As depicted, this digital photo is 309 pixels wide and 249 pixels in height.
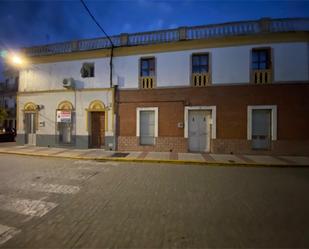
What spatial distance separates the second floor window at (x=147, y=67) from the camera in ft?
37.1

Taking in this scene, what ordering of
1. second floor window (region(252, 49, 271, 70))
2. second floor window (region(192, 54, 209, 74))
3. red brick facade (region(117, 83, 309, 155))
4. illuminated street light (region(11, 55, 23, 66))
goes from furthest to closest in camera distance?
1. illuminated street light (region(11, 55, 23, 66))
2. second floor window (region(192, 54, 209, 74))
3. second floor window (region(252, 49, 271, 70))
4. red brick facade (region(117, 83, 309, 155))

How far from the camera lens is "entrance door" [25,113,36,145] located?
13.0 meters

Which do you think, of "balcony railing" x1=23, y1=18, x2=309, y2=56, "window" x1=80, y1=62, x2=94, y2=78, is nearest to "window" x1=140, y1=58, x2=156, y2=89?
"balcony railing" x1=23, y1=18, x2=309, y2=56

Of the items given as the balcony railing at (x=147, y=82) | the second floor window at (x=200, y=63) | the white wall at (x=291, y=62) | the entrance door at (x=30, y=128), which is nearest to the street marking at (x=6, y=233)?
the balcony railing at (x=147, y=82)

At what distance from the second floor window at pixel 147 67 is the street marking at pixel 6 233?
10068 millimetres

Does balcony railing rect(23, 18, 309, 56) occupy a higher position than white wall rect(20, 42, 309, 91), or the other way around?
balcony railing rect(23, 18, 309, 56)

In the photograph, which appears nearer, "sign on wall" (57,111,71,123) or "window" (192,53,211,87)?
"window" (192,53,211,87)

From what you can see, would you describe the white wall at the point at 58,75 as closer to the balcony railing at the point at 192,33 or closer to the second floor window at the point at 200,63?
the balcony railing at the point at 192,33

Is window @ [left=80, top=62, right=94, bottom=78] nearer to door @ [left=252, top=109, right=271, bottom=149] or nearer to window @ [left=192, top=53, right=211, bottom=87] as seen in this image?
window @ [left=192, top=53, right=211, bottom=87]

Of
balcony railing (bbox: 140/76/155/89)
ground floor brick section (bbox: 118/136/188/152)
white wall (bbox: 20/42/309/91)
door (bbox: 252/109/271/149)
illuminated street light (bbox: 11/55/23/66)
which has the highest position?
illuminated street light (bbox: 11/55/23/66)

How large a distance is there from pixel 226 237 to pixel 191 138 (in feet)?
27.3

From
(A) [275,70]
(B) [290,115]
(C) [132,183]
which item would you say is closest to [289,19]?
(A) [275,70]

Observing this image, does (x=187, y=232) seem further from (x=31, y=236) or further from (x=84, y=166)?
(x=84, y=166)

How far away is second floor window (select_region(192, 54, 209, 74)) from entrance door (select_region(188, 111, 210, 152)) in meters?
2.70
